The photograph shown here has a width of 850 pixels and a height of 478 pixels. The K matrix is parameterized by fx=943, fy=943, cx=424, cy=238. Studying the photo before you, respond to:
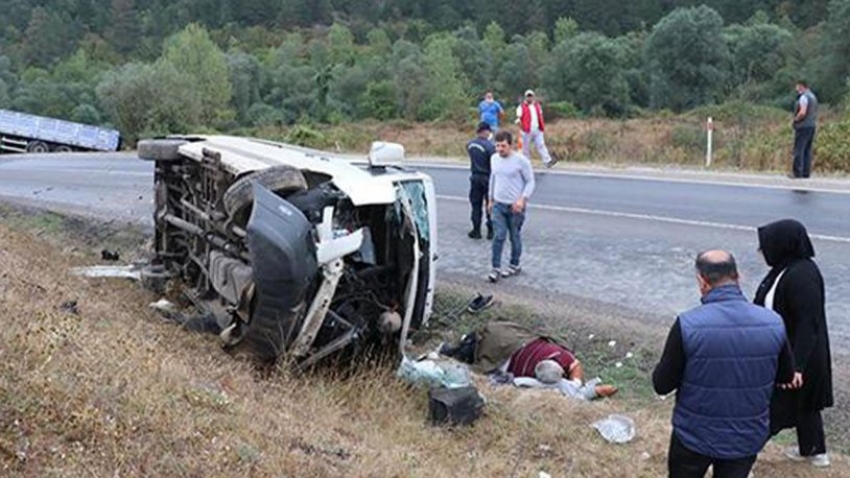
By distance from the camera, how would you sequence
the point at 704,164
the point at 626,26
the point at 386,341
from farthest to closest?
the point at 626,26
the point at 704,164
the point at 386,341

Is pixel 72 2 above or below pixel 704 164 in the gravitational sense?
above

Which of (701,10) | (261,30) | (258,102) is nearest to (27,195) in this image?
(701,10)

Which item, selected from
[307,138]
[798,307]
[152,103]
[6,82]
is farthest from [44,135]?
[6,82]

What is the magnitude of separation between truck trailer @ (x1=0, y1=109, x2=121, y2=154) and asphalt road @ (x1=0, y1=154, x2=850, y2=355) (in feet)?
66.4

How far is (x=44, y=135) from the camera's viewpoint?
39.2 meters

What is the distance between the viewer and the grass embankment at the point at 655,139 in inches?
768

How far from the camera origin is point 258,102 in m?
76.9

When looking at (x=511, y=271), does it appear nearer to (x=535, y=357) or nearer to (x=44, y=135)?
(x=535, y=357)

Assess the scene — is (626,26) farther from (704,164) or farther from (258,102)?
(704,164)

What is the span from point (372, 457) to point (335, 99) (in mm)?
67172

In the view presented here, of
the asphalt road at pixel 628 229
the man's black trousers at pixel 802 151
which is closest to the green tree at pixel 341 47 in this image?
the asphalt road at pixel 628 229

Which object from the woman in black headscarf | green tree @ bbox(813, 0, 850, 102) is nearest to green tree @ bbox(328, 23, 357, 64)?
green tree @ bbox(813, 0, 850, 102)

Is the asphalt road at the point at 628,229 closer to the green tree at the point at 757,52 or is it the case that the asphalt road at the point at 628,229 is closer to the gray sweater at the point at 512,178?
the gray sweater at the point at 512,178

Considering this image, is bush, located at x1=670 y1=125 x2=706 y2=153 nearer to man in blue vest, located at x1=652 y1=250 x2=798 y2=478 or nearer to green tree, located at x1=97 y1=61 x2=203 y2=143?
man in blue vest, located at x1=652 y1=250 x2=798 y2=478
